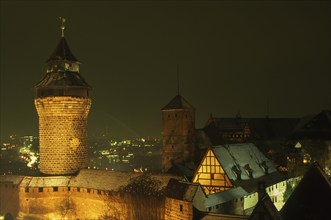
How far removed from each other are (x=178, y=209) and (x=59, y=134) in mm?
14610

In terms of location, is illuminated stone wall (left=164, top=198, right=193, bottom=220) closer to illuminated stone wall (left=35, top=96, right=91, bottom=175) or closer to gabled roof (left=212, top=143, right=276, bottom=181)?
gabled roof (left=212, top=143, right=276, bottom=181)

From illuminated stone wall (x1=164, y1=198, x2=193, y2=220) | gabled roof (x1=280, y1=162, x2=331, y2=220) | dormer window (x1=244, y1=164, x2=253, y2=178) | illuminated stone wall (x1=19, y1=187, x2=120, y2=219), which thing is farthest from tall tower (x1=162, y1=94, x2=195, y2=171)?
gabled roof (x1=280, y1=162, x2=331, y2=220)

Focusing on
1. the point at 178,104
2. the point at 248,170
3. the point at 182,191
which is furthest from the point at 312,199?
the point at 178,104

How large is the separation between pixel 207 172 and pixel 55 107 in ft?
39.8

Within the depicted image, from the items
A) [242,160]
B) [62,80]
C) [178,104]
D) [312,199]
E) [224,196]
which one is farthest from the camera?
[178,104]

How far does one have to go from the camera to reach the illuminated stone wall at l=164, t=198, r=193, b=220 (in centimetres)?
2189

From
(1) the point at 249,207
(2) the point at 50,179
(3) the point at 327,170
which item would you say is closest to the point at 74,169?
(2) the point at 50,179

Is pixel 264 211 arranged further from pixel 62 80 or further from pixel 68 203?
pixel 62 80

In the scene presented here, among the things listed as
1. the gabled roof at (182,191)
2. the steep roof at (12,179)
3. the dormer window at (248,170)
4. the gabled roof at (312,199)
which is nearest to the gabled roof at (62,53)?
the steep roof at (12,179)

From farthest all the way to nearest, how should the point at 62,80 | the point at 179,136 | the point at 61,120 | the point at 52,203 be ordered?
the point at 179,136 < the point at 62,80 < the point at 61,120 < the point at 52,203

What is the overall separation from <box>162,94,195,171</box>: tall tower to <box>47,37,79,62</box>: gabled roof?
13.0 m

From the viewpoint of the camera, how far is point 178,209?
2245 cm

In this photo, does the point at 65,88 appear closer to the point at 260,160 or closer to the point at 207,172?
the point at 207,172

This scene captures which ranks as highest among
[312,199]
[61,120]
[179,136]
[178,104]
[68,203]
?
[178,104]
